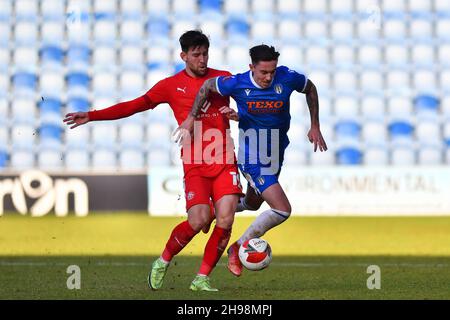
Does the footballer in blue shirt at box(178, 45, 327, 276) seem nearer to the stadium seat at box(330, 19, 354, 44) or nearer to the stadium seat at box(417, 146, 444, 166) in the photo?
the stadium seat at box(417, 146, 444, 166)

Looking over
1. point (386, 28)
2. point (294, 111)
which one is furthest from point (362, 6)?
point (294, 111)

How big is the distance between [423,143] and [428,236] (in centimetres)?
522

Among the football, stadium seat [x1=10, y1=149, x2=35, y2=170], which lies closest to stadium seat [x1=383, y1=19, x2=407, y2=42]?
stadium seat [x1=10, y1=149, x2=35, y2=170]

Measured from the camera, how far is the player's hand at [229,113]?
7371mm

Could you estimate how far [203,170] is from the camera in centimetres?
755

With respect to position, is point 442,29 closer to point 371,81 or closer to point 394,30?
point 394,30

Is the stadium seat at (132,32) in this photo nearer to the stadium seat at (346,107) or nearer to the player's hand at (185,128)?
the stadium seat at (346,107)

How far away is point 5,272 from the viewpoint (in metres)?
8.89

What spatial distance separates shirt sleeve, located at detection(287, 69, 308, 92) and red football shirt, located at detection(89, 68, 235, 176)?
470mm

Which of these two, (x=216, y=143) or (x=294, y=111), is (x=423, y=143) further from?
(x=216, y=143)

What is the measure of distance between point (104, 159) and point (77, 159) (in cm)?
46

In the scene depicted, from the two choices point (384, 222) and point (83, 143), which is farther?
point (83, 143)

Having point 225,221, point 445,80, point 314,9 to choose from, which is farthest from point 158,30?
point 225,221
